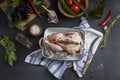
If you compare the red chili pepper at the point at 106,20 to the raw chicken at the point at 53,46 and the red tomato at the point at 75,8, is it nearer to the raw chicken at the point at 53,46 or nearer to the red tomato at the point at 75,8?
the red tomato at the point at 75,8

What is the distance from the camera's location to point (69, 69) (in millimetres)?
1416

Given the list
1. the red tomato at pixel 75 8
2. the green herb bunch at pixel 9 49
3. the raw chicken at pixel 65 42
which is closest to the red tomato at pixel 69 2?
the red tomato at pixel 75 8

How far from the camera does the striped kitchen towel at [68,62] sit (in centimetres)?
140

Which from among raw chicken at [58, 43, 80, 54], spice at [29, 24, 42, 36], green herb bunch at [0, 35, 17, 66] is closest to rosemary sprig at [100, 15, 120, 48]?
raw chicken at [58, 43, 80, 54]

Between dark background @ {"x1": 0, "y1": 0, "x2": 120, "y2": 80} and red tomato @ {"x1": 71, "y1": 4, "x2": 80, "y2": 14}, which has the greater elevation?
red tomato @ {"x1": 71, "y1": 4, "x2": 80, "y2": 14}

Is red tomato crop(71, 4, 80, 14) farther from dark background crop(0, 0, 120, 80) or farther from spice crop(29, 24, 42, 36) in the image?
spice crop(29, 24, 42, 36)

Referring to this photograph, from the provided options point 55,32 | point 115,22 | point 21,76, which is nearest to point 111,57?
point 115,22

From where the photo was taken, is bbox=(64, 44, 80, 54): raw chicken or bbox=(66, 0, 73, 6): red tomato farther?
bbox=(66, 0, 73, 6): red tomato

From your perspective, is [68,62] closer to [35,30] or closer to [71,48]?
[71,48]

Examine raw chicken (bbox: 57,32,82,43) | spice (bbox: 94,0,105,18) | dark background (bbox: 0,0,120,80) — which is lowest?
dark background (bbox: 0,0,120,80)

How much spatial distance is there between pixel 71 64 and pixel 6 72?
289 mm

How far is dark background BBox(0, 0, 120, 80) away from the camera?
4.63 ft

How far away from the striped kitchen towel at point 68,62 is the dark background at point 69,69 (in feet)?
0.07

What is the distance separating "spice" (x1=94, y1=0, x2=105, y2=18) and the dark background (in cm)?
3
